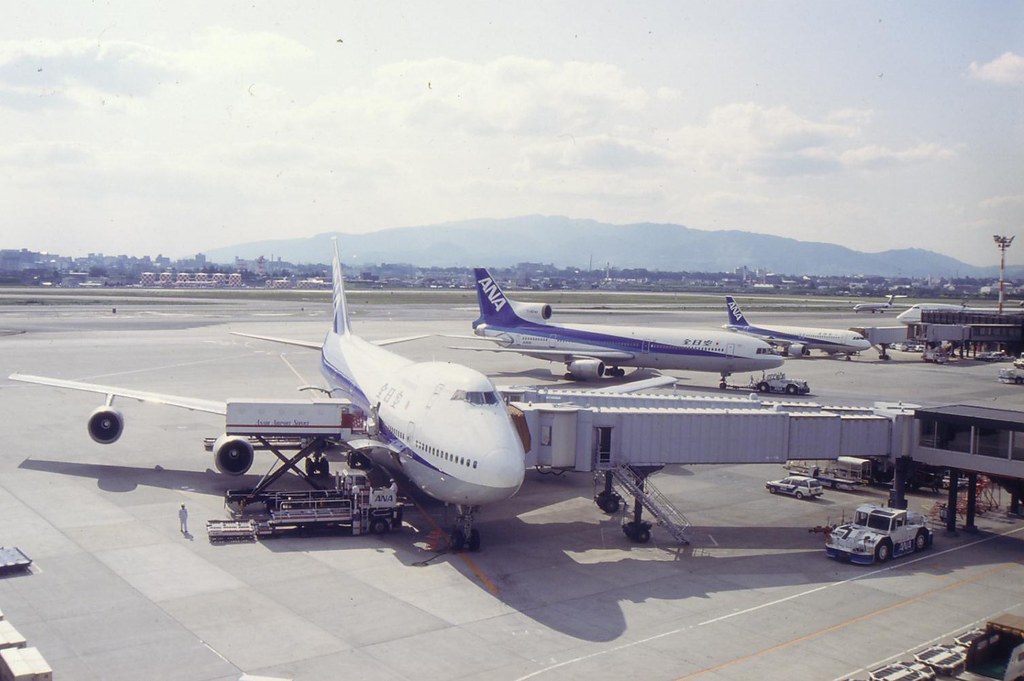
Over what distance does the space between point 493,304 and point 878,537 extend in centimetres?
4802

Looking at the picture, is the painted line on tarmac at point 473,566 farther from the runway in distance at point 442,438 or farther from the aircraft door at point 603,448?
the aircraft door at point 603,448

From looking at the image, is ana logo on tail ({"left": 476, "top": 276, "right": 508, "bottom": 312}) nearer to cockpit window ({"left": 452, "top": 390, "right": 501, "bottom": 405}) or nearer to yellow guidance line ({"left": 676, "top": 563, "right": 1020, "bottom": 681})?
cockpit window ({"left": 452, "top": 390, "right": 501, "bottom": 405})

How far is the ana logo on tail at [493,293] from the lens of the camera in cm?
7212

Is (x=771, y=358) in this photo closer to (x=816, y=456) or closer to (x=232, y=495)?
(x=816, y=456)

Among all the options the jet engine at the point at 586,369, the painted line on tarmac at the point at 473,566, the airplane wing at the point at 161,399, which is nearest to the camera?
the painted line on tarmac at the point at 473,566

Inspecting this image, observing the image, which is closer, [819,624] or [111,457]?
[819,624]

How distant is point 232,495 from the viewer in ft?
104

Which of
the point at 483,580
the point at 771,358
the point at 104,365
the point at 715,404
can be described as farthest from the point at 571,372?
the point at 483,580

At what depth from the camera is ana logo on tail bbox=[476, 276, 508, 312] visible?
72125mm

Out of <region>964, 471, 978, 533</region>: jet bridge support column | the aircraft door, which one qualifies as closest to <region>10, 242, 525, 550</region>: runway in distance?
the aircraft door

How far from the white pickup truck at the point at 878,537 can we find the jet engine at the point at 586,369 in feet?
117

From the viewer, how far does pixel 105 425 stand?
37125 millimetres

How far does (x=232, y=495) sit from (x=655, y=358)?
4006 centimetres

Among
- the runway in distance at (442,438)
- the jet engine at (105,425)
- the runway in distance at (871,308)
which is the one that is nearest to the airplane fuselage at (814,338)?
the runway in distance at (442,438)
